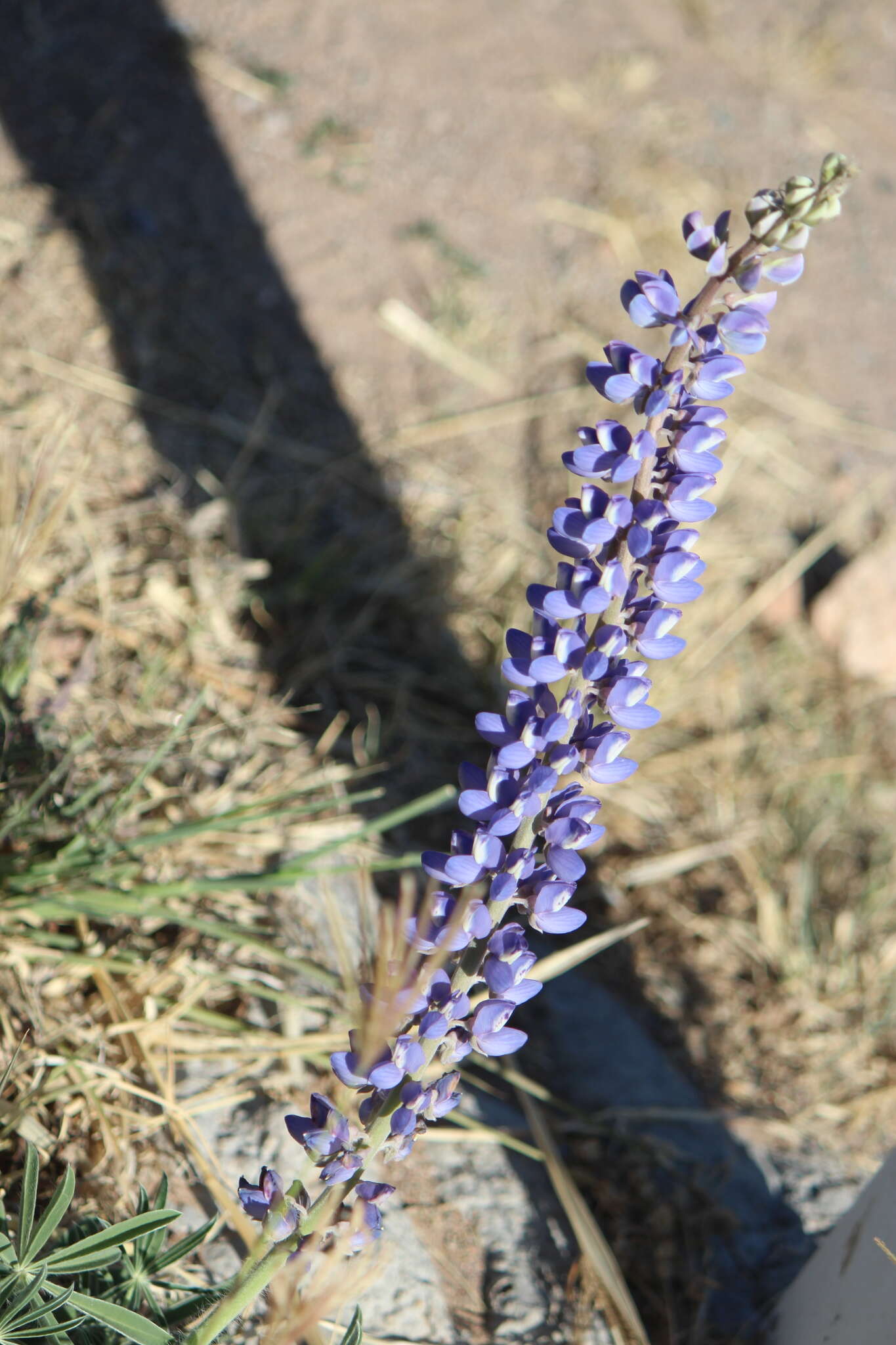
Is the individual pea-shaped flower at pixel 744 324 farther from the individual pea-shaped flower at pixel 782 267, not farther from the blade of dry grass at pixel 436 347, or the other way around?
the blade of dry grass at pixel 436 347

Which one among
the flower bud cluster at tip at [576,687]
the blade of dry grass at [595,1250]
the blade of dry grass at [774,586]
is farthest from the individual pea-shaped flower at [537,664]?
the blade of dry grass at [774,586]

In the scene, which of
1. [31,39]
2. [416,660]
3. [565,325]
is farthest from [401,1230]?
[31,39]

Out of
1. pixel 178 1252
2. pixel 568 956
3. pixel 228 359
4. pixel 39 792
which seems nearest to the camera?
pixel 178 1252

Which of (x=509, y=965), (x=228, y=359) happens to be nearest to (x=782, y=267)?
(x=509, y=965)

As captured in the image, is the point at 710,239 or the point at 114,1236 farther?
the point at 114,1236

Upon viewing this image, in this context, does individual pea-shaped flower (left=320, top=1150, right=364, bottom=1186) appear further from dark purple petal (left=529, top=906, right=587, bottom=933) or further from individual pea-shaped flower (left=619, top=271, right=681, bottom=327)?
individual pea-shaped flower (left=619, top=271, right=681, bottom=327)

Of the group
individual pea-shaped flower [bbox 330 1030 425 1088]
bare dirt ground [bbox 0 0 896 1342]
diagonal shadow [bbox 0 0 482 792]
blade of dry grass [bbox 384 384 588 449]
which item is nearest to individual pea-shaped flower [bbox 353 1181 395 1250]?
individual pea-shaped flower [bbox 330 1030 425 1088]

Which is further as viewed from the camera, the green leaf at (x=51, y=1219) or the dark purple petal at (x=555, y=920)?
the green leaf at (x=51, y=1219)

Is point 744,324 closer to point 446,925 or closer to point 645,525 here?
point 645,525
